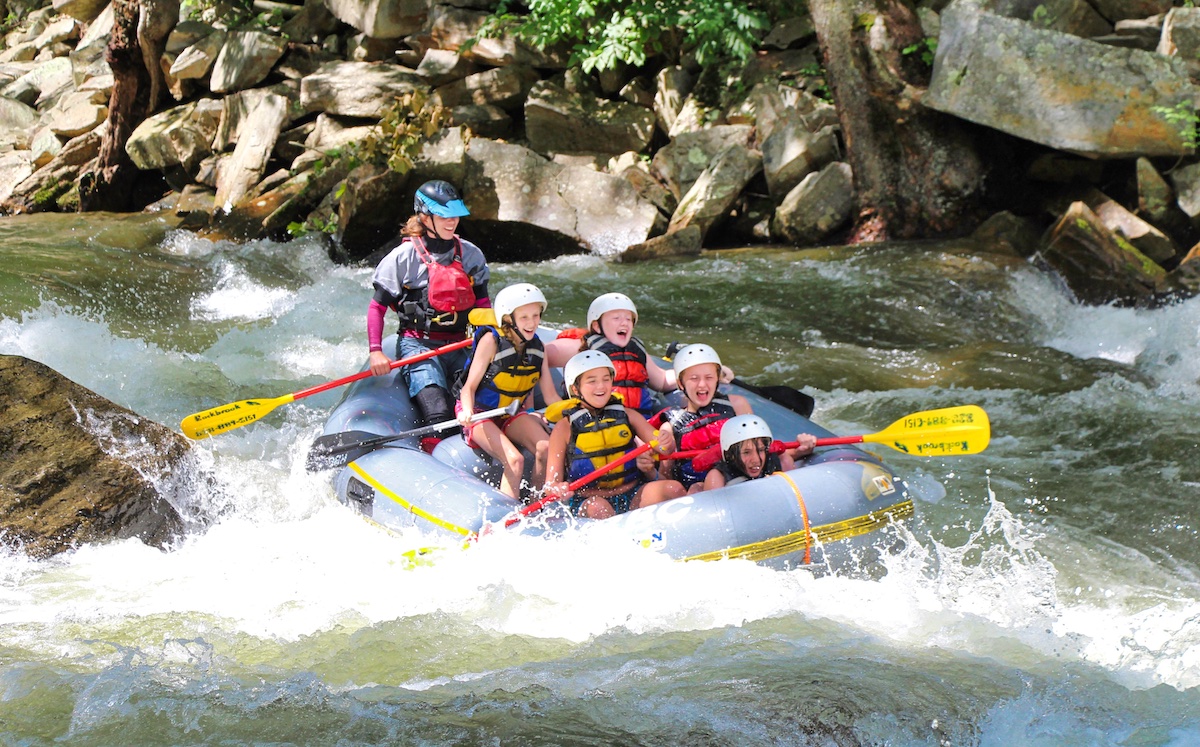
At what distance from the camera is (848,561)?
404cm

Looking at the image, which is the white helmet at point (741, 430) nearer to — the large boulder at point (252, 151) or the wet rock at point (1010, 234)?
the wet rock at point (1010, 234)

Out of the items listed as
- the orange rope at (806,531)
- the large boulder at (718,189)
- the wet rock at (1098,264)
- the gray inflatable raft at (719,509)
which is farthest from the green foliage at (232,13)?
the orange rope at (806,531)

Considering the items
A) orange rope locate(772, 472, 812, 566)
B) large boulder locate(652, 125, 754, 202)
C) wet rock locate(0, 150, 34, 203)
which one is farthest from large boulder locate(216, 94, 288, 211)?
orange rope locate(772, 472, 812, 566)

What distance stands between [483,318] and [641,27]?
21.3 ft

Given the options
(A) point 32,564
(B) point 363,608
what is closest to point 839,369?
(B) point 363,608

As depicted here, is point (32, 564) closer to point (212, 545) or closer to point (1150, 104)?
point (212, 545)

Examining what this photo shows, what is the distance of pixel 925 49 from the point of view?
9039 mm

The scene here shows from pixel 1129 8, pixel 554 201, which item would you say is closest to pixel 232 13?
pixel 554 201

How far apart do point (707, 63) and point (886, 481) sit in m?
7.09

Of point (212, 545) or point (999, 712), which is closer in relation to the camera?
point (999, 712)

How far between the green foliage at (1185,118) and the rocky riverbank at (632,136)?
1 cm

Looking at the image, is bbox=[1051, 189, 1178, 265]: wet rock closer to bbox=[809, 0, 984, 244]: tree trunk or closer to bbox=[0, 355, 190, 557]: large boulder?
bbox=[809, 0, 984, 244]: tree trunk

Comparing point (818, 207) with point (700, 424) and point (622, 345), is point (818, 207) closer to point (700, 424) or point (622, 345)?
point (622, 345)

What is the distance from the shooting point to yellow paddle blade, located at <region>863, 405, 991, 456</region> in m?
4.40
